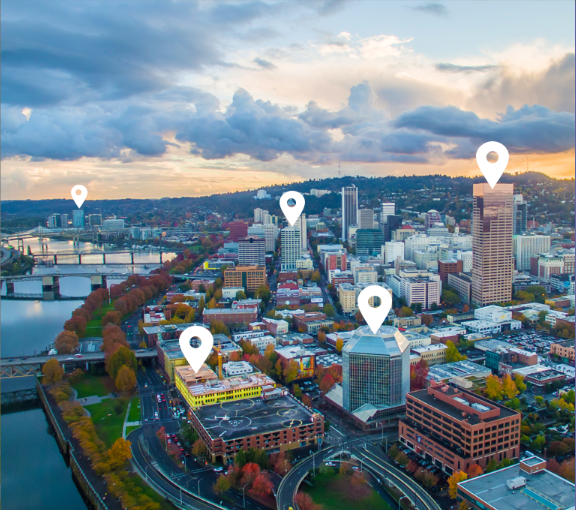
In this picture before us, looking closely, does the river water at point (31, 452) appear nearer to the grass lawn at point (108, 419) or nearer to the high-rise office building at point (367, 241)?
the grass lawn at point (108, 419)

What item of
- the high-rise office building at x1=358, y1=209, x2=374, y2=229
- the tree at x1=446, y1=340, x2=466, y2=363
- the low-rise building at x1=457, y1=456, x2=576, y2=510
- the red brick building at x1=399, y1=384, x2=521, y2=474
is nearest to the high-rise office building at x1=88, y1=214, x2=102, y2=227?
the high-rise office building at x1=358, y1=209, x2=374, y2=229

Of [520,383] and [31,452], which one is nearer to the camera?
[31,452]

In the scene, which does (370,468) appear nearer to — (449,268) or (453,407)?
(453,407)

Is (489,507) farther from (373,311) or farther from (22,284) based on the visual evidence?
(22,284)

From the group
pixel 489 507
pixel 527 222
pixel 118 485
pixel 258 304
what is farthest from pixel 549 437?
pixel 527 222

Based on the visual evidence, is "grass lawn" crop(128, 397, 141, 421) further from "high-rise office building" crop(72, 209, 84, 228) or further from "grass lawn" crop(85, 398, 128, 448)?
"high-rise office building" crop(72, 209, 84, 228)

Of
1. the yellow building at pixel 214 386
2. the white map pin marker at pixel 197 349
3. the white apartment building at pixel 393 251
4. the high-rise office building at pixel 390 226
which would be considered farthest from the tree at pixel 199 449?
A: the high-rise office building at pixel 390 226

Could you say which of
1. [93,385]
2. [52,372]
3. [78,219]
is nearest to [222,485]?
[93,385]
